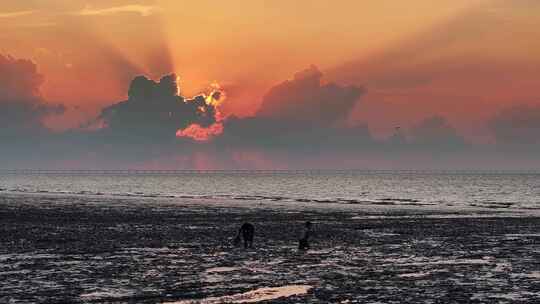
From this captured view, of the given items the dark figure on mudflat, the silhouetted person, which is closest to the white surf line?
the silhouetted person

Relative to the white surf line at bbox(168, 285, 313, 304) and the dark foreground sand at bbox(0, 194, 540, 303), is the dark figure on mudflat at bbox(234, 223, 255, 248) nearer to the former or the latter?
the dark foreground sand at bbox(0, 194, 540, 303)

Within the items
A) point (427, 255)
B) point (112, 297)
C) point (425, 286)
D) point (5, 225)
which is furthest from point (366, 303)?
point (5, 225)

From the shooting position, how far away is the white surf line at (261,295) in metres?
21.5

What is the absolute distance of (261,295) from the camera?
22.9 metres

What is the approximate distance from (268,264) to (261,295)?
796 centimetres

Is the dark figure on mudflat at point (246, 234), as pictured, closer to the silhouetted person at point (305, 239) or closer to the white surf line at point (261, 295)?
the silhouetted person at point (305, 239)

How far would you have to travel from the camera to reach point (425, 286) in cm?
2489

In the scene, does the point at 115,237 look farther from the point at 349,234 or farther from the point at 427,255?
the point at 427,255

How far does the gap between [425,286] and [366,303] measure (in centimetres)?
423

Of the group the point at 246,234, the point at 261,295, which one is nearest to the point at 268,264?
the point at 246,234

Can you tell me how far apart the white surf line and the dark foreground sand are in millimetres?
35

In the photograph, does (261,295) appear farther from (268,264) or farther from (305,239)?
(305,239)

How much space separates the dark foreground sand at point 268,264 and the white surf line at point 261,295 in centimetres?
3

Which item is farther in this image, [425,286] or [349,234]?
[349,234]
